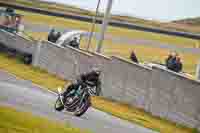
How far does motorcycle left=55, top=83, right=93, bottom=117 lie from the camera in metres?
19.5

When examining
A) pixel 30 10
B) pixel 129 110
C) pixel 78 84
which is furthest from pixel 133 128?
pixel 30 10

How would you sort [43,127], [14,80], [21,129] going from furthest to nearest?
1. [14,80]
2. [43,127]
3. [21,129]

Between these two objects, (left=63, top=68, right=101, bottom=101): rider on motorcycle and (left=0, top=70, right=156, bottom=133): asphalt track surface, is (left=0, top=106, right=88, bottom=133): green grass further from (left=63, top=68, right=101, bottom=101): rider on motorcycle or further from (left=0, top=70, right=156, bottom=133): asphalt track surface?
(left=63, top=68, right=101, bottom=101): rider on motorcycle

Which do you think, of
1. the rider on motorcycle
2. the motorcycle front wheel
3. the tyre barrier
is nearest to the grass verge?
the tyre barrier

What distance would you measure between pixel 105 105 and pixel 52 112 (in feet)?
20.3

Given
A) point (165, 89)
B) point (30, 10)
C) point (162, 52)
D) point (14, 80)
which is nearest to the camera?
point (165, 89)

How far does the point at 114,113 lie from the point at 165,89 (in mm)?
1893

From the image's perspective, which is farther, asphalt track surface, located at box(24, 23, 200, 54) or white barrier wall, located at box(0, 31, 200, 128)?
asphalt track surface, located at box(24, 23, 200, 54)

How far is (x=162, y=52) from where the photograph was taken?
59.8 meters

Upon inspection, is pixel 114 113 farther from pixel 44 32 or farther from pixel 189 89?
pixel 44 32

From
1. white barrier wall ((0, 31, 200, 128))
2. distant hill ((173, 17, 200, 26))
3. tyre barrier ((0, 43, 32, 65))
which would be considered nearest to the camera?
white barrier wall ((0, 31, 200, 128))

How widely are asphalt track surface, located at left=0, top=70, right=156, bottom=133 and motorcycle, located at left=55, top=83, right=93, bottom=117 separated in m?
0.20

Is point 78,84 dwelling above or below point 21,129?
below

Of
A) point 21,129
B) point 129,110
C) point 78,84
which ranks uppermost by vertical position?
point 21,129
